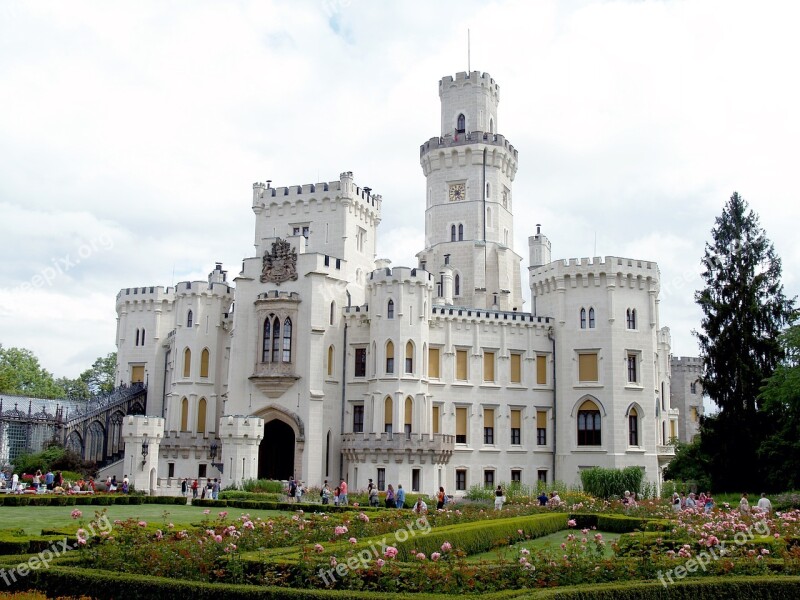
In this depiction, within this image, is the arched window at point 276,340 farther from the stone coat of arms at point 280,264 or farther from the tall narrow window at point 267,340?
→ the stone coat of arms at point 280,264

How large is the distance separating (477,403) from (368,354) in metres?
8.02

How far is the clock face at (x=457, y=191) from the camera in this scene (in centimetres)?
6506

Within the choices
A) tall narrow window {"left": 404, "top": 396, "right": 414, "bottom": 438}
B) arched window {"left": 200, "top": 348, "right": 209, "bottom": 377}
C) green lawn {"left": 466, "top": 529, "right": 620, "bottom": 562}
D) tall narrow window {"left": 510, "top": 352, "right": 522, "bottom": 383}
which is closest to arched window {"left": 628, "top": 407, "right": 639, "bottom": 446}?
tall narrow window {"left": 510, "top": 352, "right": 522, "bottom": 383}

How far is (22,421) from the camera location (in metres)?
57.0

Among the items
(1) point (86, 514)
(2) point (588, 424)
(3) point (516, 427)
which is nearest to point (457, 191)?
(3) point (516, 427)

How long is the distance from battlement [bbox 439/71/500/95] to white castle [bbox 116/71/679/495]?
42.6 ft

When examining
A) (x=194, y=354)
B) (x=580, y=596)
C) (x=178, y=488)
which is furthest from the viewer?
(x=194, y=354)

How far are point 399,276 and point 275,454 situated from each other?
1373cm

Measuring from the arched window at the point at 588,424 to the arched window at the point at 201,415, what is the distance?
80.7 feet

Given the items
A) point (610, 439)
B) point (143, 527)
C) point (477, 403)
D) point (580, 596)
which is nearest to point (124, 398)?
point (477, 403)

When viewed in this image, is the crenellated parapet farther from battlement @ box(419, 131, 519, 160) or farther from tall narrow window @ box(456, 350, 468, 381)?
battlement @ box(419, 131, 519, 160)

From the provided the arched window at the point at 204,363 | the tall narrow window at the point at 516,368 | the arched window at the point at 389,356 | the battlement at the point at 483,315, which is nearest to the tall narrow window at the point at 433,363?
the battlement at the point at 483,315

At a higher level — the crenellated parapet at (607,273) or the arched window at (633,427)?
the crenellated parapet at (607,273)

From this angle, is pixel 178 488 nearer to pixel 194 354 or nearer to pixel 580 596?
pixel 194 354
